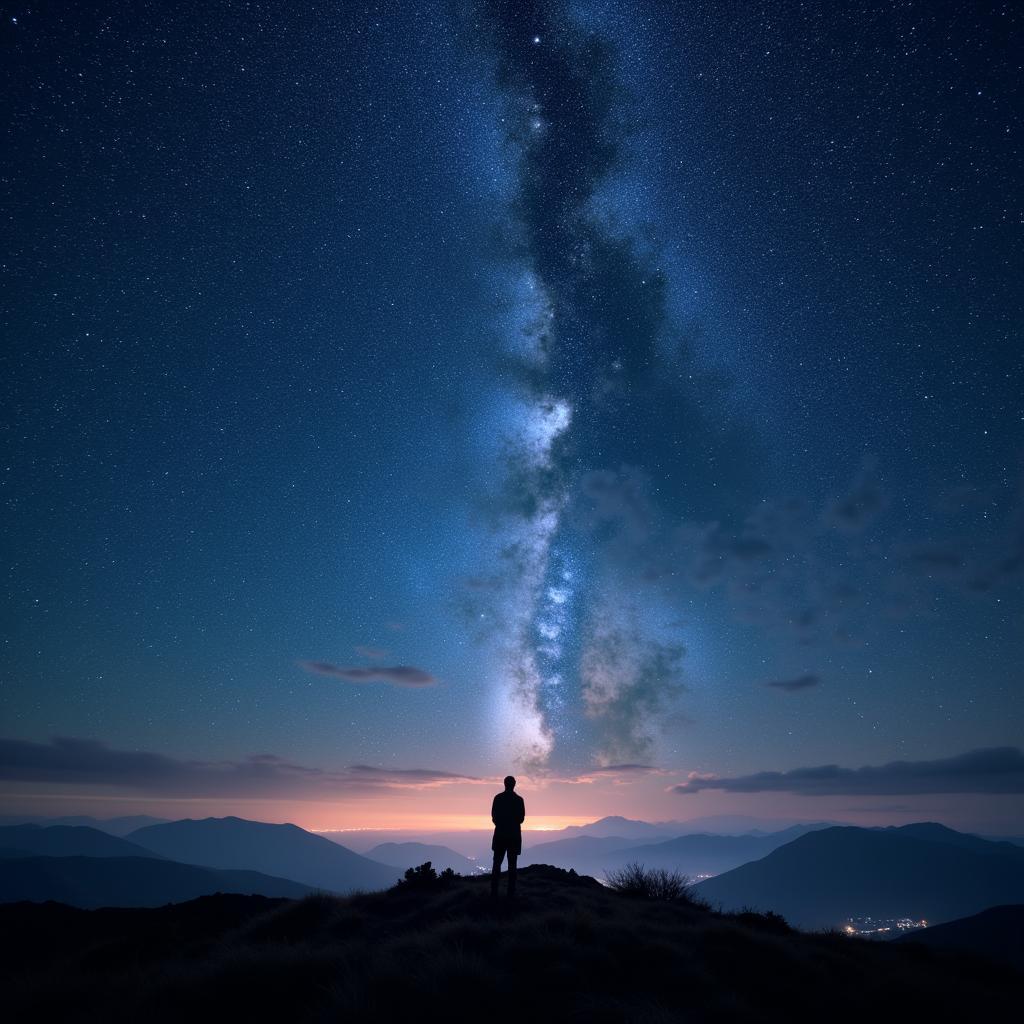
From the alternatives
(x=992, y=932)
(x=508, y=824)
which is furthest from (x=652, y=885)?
(x=992, y=932)

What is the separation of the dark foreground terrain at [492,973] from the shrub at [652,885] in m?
3.49

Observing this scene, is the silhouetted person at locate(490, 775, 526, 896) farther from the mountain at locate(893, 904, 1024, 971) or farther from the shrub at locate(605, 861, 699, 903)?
the mountain at locate(893, 904, 1024, 971)

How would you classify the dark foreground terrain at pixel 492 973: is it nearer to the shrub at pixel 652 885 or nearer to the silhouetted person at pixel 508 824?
the silhouetted person at pixel 508 824

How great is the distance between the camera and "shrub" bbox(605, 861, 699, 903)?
49.6ft

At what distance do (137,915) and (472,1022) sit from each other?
44.7 ft

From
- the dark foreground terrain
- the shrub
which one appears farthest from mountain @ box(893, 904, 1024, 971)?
the dark foreground terrain

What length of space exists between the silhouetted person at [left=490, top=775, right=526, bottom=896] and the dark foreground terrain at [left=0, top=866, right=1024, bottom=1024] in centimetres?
76

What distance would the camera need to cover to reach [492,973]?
6.46m

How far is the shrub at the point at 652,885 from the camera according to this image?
15.1 metres

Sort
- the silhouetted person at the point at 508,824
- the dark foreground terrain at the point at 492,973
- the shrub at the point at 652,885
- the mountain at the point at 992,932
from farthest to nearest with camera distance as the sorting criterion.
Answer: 1. the mountain at the point at 992,932
2. the shrub at the point at 652,885
3. the silhouetted person at the point at 508,824
4. the dark foreground terrain at the point at 492,973

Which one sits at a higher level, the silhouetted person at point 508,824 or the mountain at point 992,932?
the silhouetted person at point 508,824

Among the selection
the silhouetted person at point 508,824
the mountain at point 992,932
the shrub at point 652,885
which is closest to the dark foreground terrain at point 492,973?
the silhouetted person at point 508,824

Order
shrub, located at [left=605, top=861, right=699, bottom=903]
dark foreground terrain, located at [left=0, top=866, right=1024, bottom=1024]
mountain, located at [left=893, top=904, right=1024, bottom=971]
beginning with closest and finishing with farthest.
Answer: dark foreground terrain, located at [left=0, top=866, right=1024, bottom=1024] → shrub, located at [left=605, top=861, right=699, bottom=903] → mountain, located at [left=893, top=904, right=1024, bottom=971]

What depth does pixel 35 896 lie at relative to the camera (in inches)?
7239
